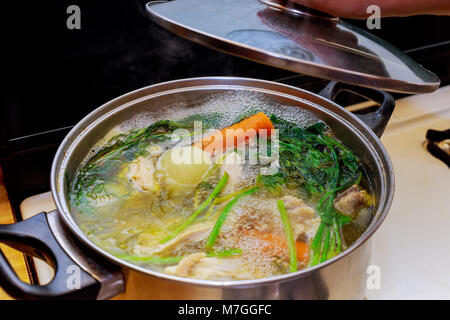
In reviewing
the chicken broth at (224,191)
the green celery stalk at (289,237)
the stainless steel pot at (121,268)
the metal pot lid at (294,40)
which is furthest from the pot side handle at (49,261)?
the metal pot lid at (294,40)

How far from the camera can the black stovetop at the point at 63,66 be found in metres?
1.14

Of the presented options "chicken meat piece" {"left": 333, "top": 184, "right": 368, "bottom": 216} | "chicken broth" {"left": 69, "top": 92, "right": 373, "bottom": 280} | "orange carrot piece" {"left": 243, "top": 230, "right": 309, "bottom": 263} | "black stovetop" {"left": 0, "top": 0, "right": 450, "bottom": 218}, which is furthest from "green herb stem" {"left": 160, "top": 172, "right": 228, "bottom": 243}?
"black stovetop" {"left": 0, "top": 0, "right": 450, "bottom": 218}

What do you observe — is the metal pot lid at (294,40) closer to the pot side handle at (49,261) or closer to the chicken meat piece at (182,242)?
the chicken meat piece at (182,242)

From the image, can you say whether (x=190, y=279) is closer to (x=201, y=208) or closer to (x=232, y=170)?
(x=201, y=208)

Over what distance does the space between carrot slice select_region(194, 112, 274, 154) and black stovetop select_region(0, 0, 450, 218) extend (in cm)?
34

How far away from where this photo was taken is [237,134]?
1.18 m

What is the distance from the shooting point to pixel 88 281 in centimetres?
72

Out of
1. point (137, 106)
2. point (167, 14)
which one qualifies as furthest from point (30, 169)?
point (167, 14)

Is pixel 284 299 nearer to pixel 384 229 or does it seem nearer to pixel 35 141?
pixel 384 229

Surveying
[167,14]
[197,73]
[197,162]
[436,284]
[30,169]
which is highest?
[167,14]

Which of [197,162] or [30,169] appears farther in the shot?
[30,169]

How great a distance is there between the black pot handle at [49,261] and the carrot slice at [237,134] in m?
0.46

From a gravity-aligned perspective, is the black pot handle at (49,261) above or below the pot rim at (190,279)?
below

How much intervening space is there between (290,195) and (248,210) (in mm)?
130
